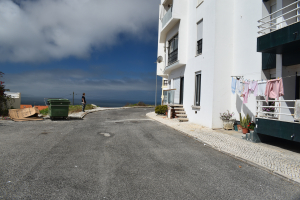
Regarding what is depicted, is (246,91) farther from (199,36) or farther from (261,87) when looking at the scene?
(199,36)

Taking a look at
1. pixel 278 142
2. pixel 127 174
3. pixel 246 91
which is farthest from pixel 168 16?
pixel 127 174

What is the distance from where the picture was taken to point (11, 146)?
6.68 m

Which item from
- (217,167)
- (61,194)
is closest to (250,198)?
(217,167)

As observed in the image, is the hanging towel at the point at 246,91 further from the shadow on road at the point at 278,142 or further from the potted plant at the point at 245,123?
the shadow on road at the point at 278,142

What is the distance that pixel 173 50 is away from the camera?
17.2 m

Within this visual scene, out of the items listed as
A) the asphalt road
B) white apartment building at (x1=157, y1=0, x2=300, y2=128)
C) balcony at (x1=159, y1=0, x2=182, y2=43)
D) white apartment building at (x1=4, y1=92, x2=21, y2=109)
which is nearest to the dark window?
white apartment building at (x1=157, y1=0, x2=300, y2=128)

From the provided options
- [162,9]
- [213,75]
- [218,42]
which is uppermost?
[162,9]

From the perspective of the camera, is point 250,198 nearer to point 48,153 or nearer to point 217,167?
point 217,167

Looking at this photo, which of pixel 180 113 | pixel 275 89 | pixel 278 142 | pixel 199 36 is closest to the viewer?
pixel 275 89

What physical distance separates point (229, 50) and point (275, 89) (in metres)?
4.45

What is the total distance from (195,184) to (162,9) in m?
19.7

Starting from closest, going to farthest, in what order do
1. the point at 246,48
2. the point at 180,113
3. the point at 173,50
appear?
the point at 246,48 → the point at 180,113 → the point at 173,50

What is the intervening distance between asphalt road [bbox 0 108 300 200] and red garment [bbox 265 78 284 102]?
3409 mm

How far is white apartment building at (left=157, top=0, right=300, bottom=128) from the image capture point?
27.5 feet
